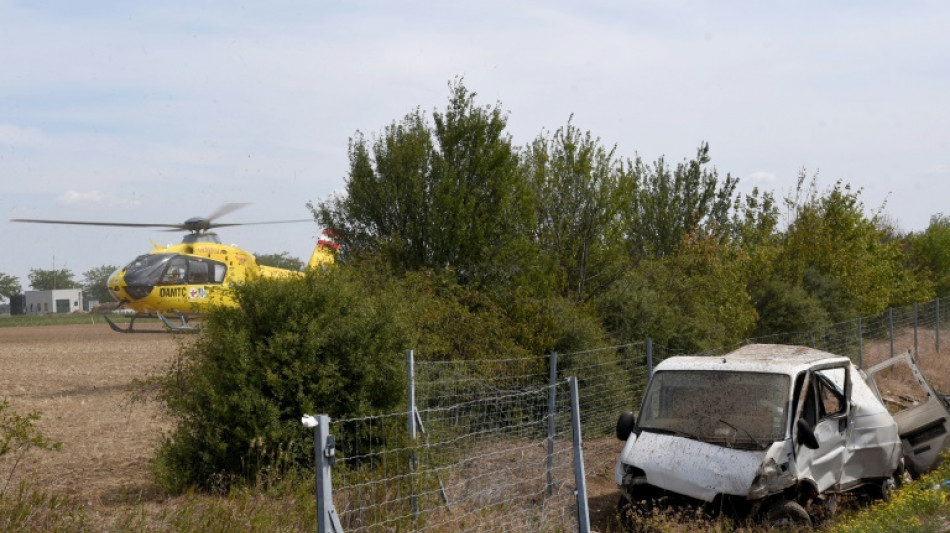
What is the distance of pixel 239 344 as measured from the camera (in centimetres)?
927

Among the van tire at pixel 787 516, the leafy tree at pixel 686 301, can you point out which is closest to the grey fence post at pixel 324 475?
the van tire at pixel 787 516

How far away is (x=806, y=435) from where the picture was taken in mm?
9305

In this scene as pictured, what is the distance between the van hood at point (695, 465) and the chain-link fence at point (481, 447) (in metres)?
0.82

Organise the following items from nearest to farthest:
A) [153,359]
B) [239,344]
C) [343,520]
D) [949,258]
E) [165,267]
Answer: [343,520] → [239,344] → [165,267] → [153,359] → [949,258]

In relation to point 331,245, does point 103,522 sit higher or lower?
lower

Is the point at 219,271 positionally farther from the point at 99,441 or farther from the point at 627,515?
the point at 627,515

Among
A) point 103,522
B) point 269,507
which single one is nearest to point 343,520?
point 269,507

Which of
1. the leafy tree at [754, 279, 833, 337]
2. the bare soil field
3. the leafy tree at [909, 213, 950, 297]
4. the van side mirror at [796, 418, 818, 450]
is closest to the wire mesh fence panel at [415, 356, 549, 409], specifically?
the bare soil field

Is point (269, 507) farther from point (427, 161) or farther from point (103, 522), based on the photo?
point (427, 161)

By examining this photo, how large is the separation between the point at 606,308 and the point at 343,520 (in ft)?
38.0

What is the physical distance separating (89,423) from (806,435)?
11.9 meters

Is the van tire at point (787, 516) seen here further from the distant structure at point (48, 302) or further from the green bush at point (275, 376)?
the distant structure at point (48, 302)

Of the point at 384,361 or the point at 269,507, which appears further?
the point at 384,361

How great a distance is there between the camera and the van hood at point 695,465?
29.3 ft
